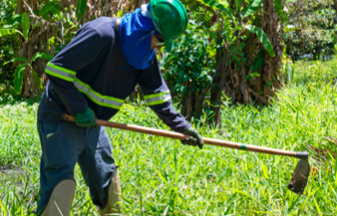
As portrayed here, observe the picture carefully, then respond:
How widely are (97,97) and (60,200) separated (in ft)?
2.32

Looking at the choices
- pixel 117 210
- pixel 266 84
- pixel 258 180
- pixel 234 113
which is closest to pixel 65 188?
pixel 117 210

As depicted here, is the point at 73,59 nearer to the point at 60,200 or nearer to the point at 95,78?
the point at 95,78

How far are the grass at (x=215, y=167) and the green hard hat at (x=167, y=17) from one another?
1099 millimetres

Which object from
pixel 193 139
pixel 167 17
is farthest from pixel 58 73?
pixel 193 139

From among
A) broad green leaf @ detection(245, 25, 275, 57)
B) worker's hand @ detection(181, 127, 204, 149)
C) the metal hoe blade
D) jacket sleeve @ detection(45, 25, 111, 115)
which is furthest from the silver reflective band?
broad green leaf @ detection(245, 25, 275, 57)

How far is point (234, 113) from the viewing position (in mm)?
5797

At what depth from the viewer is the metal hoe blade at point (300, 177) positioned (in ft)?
10.3

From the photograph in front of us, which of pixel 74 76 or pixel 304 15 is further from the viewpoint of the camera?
pixel 304 15

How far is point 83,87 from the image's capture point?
284cm

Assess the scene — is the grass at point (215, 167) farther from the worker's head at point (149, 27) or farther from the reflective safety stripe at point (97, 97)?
the worker's head at point (149, 27)

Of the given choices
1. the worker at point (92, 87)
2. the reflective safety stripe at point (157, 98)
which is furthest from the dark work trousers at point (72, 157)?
the reflective safety stripe at point (157, 98)

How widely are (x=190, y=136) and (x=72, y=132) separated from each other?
35.1 inches

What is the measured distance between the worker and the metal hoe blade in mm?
1277

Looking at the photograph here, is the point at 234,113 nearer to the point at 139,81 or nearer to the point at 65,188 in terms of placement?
the point at 139,81
